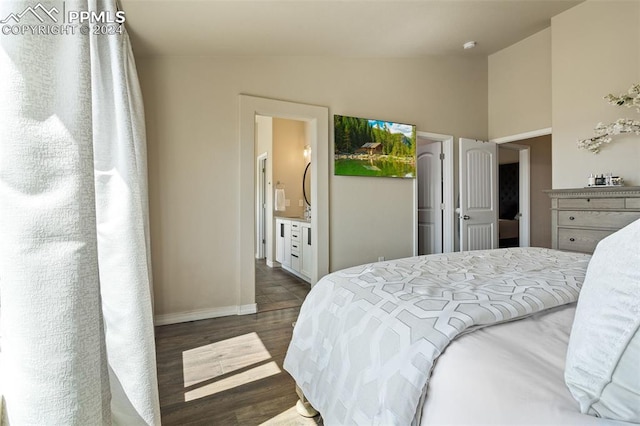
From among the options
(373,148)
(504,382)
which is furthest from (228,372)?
(373,148)

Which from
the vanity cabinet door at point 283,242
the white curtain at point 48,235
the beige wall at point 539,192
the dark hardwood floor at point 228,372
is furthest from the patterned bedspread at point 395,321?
the beige wall at point 539,192

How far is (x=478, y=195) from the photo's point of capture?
4.32 metres

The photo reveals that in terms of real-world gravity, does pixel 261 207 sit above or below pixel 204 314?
above

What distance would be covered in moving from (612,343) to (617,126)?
318 centimetres

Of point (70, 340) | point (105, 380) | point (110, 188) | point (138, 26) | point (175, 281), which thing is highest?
point (138, 26)

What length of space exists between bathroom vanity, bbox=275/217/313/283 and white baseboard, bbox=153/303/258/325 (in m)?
1.01

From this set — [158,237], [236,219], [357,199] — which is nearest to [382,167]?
[357,199]

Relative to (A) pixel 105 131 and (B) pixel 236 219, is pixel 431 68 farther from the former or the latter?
(A) pixel 105 131

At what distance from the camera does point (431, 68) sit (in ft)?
13.6

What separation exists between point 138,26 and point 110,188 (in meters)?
1.90

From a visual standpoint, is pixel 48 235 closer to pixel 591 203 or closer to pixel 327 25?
pixel 327 25

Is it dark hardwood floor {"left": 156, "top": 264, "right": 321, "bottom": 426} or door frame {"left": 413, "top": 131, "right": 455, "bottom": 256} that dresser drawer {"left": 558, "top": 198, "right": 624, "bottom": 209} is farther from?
dark hardwood floor {"left": 156, "top": 264, "right": 321, "bottom": 426}

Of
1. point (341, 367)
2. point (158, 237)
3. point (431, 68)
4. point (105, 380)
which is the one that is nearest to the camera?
point (105, 380)

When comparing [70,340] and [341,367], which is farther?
[341,367]
